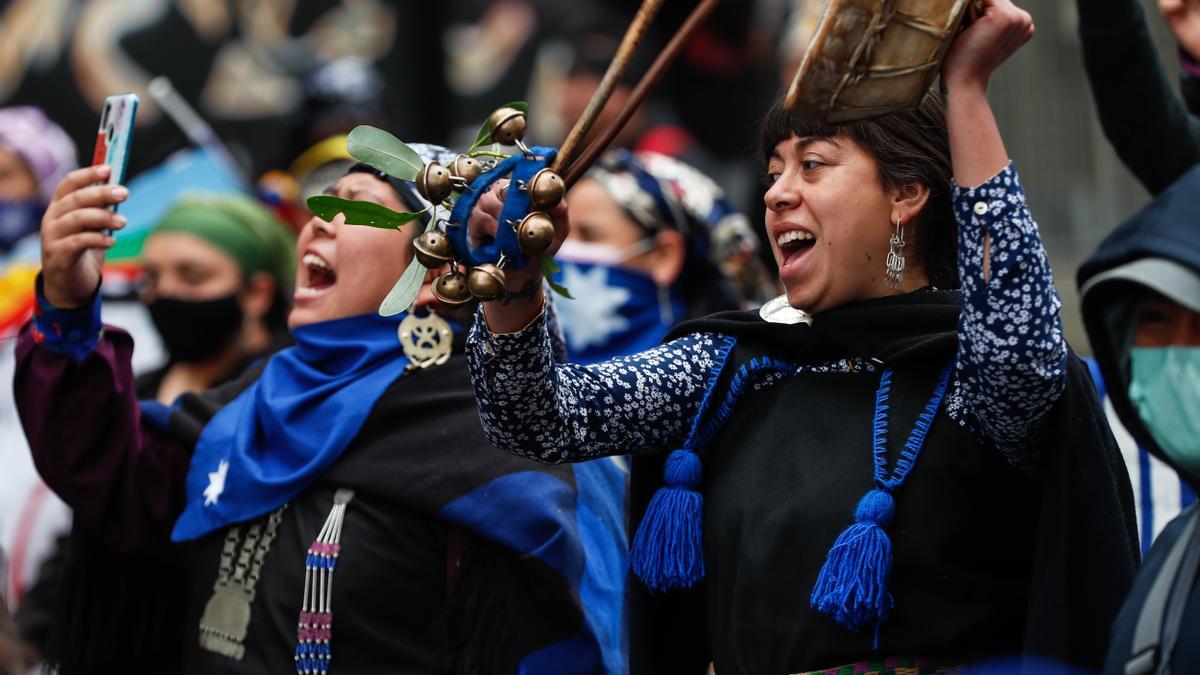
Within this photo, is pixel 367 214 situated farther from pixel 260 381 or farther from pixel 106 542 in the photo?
pixel 106 542

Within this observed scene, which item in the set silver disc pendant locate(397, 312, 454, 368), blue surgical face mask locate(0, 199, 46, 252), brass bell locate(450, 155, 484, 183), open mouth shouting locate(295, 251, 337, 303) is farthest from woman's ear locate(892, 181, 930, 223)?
blue surgical face mask locate(0, 199, 46, 252)

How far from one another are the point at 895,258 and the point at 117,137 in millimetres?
1745

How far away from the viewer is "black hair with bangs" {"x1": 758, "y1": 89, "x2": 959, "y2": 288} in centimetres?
272

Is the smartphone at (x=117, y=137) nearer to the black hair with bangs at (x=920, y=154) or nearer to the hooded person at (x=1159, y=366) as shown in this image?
the black hair with bangs at (x=920, y=154)

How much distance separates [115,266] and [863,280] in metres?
3.85

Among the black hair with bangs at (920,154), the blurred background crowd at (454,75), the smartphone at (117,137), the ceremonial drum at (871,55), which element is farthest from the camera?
the blurred background crowd at (454,75)

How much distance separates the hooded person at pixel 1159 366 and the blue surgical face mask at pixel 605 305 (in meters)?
3.07

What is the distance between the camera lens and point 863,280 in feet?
8.96

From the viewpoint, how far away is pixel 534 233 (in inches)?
92.0

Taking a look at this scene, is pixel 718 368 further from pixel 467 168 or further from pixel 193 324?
pixel 193 324

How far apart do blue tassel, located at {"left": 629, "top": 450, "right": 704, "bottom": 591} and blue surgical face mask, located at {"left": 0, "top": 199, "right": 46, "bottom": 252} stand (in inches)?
155

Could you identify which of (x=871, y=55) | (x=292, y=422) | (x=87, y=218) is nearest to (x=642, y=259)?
(x=292, y=422)

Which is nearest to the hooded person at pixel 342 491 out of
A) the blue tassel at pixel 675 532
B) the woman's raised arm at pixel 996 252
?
the blue tassel at pixel 675 532

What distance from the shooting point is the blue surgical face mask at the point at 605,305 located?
207 inches
